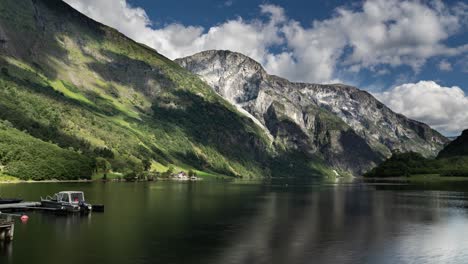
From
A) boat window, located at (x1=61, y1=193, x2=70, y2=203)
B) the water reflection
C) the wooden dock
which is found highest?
boat window, located at (x1=61, y1=193, x2=70, y2=203)

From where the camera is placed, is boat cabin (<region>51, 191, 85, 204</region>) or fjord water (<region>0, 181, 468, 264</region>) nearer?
fjord water (<region>0, 181, 468, 264</region>)

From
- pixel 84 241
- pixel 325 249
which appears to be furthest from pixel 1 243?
pixel 325 249

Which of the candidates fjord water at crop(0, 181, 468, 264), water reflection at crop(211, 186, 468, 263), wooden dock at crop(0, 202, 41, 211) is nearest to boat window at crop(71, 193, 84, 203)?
fjord water at crop(0, 181, 468, 264)

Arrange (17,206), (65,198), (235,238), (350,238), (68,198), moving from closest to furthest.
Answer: (235,238)
(350,238)
(17,206)
(68,198)
(65,198)

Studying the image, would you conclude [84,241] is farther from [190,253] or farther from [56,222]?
[56,222]

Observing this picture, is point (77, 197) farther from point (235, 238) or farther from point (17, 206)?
point (235, 238)

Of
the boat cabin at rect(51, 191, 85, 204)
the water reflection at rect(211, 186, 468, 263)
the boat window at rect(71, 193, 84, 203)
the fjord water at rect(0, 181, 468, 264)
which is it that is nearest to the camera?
the fjord water at rect(0, 181, 468, 264)

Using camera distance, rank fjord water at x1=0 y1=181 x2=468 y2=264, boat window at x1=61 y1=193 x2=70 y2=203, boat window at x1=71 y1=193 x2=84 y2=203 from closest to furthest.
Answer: fjord water at x1=0 y1=181 x2=468 y2=264, boat window at x1=61 y1=193 x2=70 y2=203, boat window at x1=71 y1=193 x2=84 y2=203

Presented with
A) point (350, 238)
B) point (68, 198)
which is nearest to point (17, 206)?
point (68, 198)

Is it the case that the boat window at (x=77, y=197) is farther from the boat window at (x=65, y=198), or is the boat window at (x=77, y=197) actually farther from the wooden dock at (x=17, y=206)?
the wooden dock at (x=17, y=206)

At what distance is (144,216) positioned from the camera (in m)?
97.1

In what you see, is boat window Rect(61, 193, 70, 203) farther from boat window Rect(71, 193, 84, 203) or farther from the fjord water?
the fjord water

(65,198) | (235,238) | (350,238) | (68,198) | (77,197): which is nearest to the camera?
(235,238)

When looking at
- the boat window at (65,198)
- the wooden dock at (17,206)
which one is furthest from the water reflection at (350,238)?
the wooden dock at (17,206)
